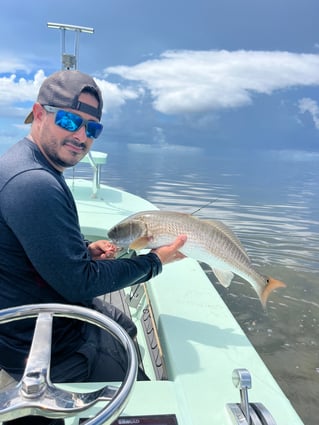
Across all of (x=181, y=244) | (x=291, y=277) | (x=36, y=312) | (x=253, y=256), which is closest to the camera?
(x=36, y=312)

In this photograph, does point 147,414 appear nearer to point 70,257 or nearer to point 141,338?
point 70,257

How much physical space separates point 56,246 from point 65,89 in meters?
0.89

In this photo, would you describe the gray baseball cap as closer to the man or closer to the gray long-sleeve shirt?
the man

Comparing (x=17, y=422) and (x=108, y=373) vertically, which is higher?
(x=17, y=422)

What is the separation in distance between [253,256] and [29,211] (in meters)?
7.33

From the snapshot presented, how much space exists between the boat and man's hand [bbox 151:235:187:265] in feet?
1.56

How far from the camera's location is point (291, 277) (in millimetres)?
7094

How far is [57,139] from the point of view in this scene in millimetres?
1938

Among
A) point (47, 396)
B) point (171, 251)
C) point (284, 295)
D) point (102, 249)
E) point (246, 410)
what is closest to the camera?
point (47, 396)

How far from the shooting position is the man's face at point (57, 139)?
193 cm

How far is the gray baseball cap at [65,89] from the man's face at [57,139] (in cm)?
3

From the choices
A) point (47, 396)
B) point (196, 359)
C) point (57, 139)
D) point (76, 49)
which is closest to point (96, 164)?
point (76, 49)

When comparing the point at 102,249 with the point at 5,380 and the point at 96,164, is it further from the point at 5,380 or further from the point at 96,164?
the point at 96,164

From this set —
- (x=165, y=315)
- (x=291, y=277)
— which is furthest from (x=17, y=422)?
(x=291, y=277)
